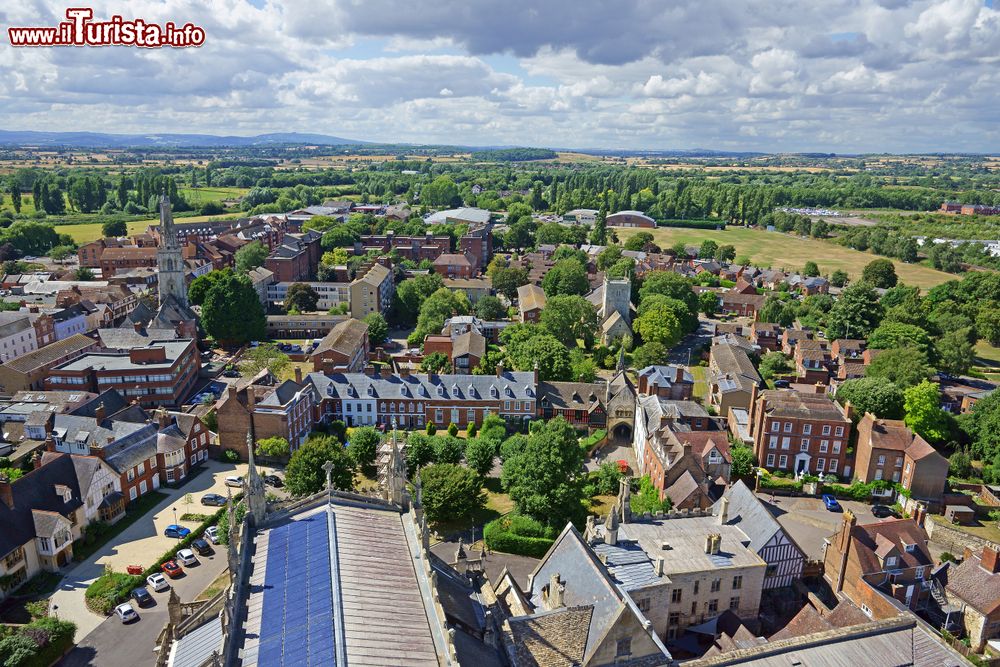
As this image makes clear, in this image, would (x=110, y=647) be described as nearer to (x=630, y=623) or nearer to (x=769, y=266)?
(x=630, y=623)

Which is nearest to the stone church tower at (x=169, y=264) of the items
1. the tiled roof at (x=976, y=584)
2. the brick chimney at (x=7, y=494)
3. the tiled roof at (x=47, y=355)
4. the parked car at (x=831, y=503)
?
the tiled roof at (x=47, y=355)

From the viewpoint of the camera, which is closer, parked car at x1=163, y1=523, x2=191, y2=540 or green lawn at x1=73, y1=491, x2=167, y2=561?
green lawn at x1=73, y1=491, x2=167, y2=561

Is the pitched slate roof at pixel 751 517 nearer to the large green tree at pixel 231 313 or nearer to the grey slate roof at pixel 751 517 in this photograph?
the grey slate roof at pixel 751 517

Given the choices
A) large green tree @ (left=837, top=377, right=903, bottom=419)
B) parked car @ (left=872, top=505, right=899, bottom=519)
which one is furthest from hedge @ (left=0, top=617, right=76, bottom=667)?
large green tree @ (left=837, top=377, right=903, bottom=419)

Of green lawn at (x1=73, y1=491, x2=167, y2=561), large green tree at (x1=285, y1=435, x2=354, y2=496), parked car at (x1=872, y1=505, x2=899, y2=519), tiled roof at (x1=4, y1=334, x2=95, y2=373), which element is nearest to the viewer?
green lawn at (x1=73, y1=491, x2=167, y2=561)

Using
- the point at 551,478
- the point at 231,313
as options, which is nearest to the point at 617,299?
the point at 231,313

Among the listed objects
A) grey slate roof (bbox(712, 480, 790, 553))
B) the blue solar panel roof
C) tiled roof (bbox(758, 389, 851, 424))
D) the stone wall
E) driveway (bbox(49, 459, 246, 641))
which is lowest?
driveway (bbox(49, 459, 246, 641))

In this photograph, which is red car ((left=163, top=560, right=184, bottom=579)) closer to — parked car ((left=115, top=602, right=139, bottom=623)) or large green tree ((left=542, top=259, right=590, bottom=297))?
parked car ((left=115, top=602, right=139, bottom=623))
